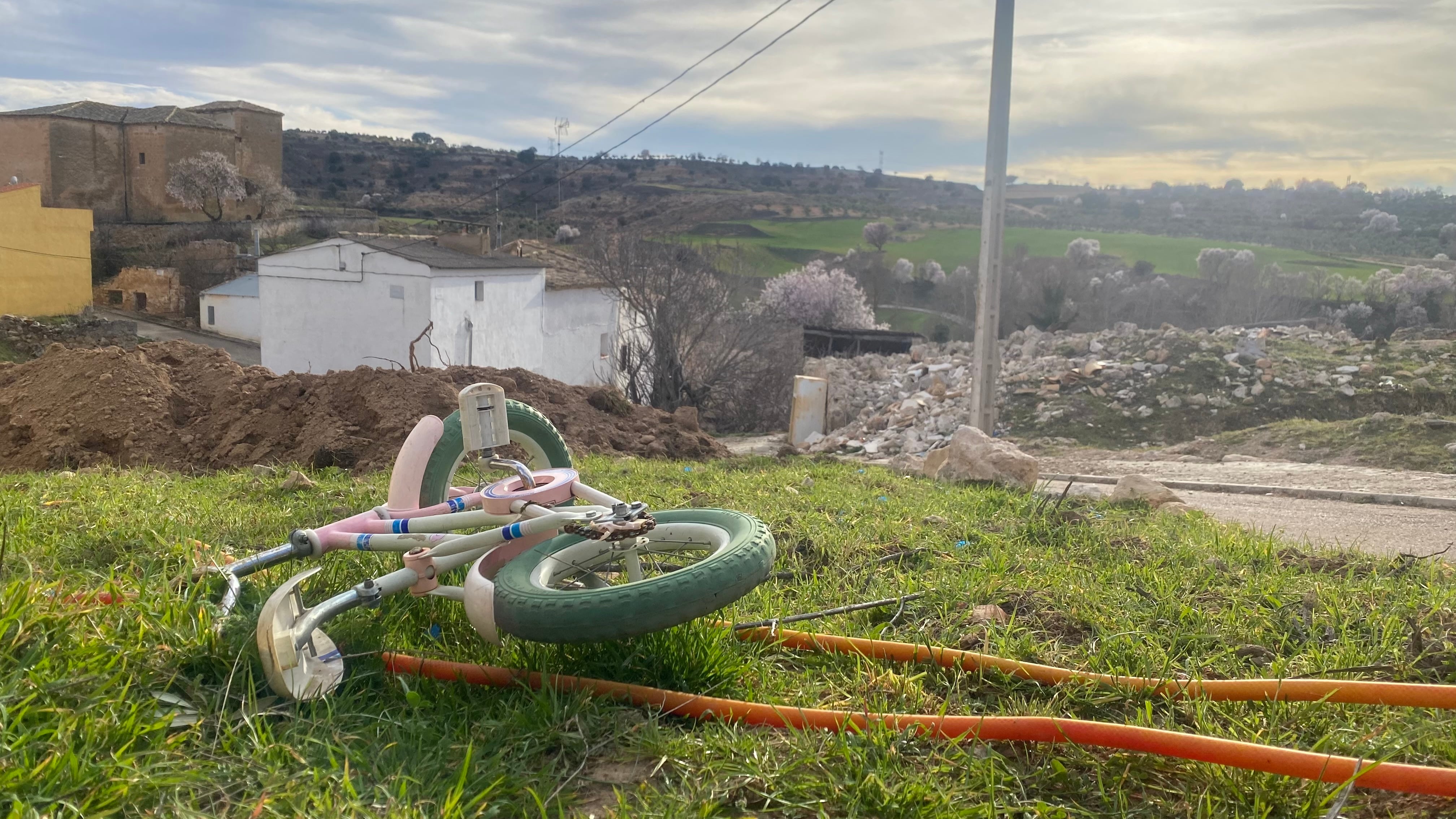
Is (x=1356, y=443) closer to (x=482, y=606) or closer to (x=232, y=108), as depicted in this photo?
(x=482, y=606)

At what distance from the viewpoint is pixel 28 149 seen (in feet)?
207

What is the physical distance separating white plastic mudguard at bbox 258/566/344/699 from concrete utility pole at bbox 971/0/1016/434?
37.4ft

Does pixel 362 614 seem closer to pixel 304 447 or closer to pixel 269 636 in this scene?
pixel 269 636

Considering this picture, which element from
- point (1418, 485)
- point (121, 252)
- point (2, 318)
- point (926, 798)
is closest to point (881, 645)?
point (926, 798)

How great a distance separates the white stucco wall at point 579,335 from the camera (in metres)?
37.4

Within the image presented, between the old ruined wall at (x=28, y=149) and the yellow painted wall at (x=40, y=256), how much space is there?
873 inches

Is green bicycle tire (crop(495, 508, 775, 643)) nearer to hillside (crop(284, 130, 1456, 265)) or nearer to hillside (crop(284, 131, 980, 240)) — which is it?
hillside (crop(284, 130, 1456, 265))

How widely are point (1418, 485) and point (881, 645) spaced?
9.33 metres

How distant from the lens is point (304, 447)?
27.3ft

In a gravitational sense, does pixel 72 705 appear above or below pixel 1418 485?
above

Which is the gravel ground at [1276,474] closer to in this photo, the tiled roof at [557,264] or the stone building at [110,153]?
the tiled roof at [557,264]

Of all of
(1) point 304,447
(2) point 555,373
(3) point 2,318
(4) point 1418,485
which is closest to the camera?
(1) point 304,447

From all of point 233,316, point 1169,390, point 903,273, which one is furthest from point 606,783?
point 903,273

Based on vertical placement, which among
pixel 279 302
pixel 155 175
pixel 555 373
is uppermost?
pixel 155 175
